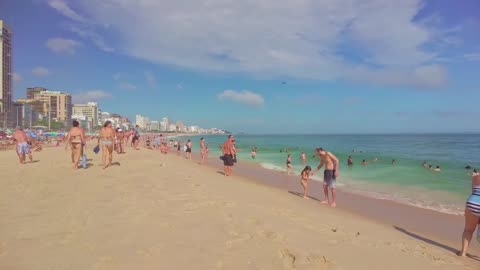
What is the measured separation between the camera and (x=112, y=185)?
7352mm

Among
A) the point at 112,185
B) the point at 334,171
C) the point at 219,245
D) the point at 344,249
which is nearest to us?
the point at 219,245

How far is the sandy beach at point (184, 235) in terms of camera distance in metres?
3.38

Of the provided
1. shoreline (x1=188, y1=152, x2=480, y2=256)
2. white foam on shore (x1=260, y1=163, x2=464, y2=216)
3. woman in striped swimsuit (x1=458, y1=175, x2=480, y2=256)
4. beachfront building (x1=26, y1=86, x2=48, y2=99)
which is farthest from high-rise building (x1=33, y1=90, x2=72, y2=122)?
woman in striped swimsuit (x1=458, y1=175, x2=480, y2=256)

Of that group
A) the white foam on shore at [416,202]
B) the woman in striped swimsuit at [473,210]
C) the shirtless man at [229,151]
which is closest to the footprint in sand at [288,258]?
the woman in striped swimsuit at [473,210]

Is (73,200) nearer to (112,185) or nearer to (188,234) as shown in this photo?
(112,185)

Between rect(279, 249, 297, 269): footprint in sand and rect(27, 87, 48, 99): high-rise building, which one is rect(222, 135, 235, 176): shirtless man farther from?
rect(27, 87, 48, 99): high-rise building

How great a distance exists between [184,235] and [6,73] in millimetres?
110980

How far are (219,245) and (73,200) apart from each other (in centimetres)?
335

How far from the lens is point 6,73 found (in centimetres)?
9081

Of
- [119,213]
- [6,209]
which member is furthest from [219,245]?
[6,209]

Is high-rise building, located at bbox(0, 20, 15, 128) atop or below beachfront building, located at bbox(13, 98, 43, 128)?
atop

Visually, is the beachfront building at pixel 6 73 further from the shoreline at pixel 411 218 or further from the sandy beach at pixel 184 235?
the shoreline at pixel 411 218

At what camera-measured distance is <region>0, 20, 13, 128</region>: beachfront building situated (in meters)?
86.2

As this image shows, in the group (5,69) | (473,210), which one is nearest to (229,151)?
(473,210)
